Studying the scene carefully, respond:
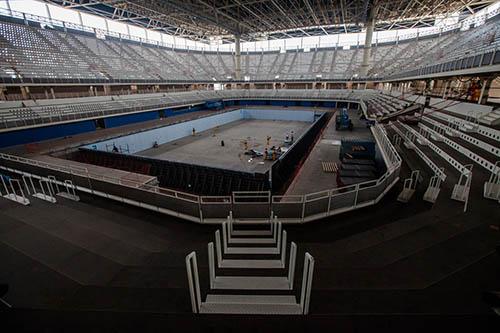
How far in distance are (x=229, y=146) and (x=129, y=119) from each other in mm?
13473

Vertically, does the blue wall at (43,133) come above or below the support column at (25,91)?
below

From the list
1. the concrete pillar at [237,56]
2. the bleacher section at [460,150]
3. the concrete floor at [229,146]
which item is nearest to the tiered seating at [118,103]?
the concrete pillar at [237,56]

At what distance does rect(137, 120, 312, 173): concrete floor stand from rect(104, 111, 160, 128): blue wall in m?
6.47

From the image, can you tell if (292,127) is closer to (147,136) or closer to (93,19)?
(147,136)

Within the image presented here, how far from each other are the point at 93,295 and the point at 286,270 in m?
3.40

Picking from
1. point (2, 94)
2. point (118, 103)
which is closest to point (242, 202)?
point (118, 103)

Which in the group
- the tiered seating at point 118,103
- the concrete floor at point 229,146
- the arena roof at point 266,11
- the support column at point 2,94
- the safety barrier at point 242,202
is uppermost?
the arena roof at point 266,11

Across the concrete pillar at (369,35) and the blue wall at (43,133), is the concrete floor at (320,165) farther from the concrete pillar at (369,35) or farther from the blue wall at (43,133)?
the concrete pillar at (369,35)

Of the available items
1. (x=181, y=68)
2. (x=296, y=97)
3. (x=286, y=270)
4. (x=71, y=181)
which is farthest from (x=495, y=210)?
(x=181, y=68)

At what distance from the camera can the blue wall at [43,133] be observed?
51.0ft

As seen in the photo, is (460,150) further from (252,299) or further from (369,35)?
(369,35)

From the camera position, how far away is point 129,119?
2614 centimetres

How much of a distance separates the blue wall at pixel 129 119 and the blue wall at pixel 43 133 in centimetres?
206

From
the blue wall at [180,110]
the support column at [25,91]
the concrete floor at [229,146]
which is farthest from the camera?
the blue wall at [180,110]
